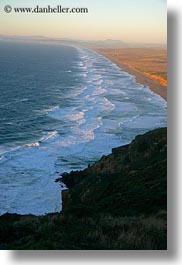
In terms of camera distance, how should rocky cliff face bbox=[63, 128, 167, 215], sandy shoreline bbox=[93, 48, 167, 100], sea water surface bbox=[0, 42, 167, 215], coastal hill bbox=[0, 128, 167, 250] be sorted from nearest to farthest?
coastal hill bbox=[0, 128, 167, 250] → rocky cliff face bbox=[63, 128, 167, 215] → sea water surface bbox=[0, 42, 167, 215] → sandy shoreline bbox=[93, 48, 167, 100]

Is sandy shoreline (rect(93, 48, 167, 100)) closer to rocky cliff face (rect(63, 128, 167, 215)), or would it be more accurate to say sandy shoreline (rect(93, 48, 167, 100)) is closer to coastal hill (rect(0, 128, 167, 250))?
rocky cliff face (rect(63, 128, 167, 215))

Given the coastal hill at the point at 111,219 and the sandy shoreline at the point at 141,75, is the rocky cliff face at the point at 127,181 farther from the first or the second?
the sandy shoreline at the point at 141,75

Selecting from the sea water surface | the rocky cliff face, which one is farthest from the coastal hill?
the sea water surface

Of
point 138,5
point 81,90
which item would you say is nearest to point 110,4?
point 138,5

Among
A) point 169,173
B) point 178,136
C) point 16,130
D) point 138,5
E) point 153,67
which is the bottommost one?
point 16,130

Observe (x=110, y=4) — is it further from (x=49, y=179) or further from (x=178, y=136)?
(x=49, y=179)

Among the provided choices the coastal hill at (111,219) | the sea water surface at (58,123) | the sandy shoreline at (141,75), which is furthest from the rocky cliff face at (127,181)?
the sandy shoreline at (141,75)
